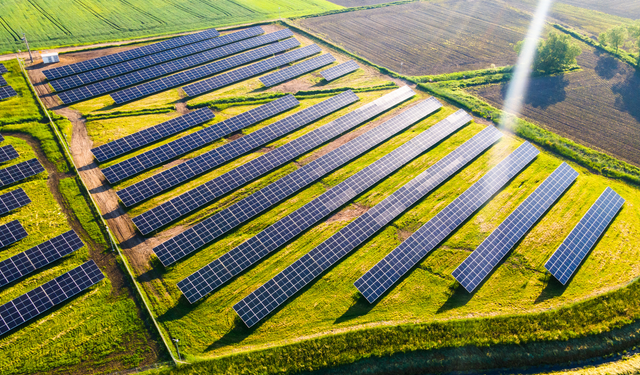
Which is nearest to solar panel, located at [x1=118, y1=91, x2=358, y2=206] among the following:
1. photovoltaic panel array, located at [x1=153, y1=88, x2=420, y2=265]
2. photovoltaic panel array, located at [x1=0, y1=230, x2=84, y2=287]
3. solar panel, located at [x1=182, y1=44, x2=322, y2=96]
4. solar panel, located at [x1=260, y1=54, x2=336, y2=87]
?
photovoltaic panel array, located at [x1=153, y1=88, x2=420, y2=265]

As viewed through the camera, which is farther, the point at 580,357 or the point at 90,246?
the point at 90,246

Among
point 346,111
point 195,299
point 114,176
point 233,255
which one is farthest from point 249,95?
point 195,299

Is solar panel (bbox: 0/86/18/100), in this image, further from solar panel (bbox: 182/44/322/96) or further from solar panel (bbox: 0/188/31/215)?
solar panel (bbox: 182/44/322/96)

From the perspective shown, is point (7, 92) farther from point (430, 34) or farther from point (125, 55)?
point (430, 34)

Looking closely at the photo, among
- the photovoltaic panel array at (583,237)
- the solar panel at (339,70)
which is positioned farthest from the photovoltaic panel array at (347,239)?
the solar panel at (339,70)

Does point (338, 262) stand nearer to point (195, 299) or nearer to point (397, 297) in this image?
point (397, 297)
